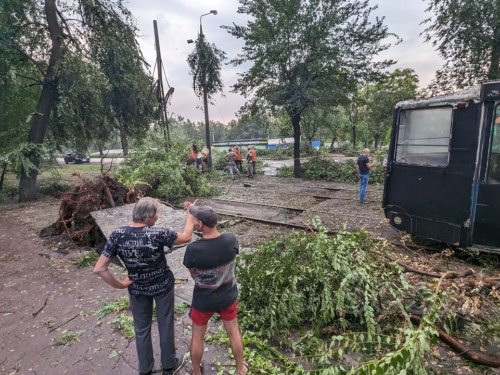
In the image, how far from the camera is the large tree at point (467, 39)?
10977 mm

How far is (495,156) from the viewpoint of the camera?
180 inches

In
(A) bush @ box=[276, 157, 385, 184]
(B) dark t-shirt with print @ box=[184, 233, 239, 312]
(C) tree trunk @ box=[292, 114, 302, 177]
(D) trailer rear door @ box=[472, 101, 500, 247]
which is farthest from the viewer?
(C) tree trunk @ box=[292, 114, 302, 177]

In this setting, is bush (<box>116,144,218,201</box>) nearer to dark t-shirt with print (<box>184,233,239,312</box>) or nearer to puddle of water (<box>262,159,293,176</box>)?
puddle of water (<box>262,159,293,176</box>)

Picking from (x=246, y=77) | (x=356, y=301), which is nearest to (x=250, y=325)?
(x=356, y=301)

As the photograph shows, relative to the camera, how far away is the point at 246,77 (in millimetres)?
16375

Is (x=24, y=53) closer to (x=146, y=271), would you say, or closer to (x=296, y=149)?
(x=146, y=271)

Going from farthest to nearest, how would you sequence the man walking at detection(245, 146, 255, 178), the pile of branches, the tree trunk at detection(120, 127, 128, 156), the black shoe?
1. the man walking at detection(245, 146, 255, 178)
2. the tree trunk at detection(120, 127, 128, 156)
3. the pile of branches
4. the black shoe

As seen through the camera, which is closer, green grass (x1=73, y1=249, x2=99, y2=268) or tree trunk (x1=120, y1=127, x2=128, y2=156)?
green grass (x1=73, y1=249, x2=99, y2=268)

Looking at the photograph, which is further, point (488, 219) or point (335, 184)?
point (335, 184)

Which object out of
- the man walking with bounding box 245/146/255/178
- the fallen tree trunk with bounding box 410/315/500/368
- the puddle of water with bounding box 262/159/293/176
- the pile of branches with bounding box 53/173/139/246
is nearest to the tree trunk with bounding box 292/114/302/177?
the puddle of water with bounding box 262/159/293/176

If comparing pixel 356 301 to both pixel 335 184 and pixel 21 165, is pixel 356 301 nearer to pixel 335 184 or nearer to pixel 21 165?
pixel 335 184

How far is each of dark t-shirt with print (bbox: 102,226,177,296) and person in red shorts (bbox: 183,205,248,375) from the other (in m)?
0.32

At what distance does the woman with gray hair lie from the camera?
8.19ft

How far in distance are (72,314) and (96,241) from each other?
3.24 m
